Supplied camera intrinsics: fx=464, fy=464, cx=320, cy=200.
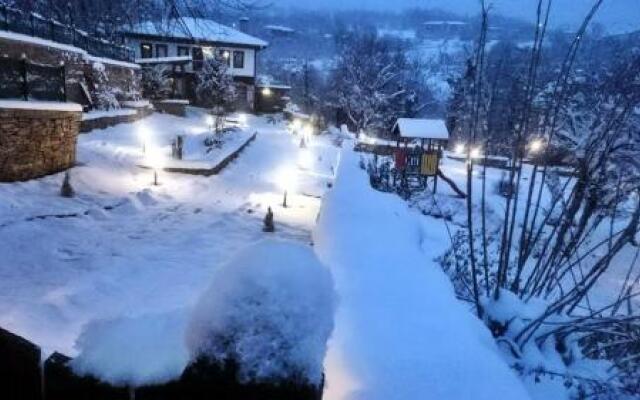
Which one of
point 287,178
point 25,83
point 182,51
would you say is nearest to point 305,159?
point 287,178

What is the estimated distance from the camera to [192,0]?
18.4 ft

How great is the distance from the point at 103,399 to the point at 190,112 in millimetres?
33520

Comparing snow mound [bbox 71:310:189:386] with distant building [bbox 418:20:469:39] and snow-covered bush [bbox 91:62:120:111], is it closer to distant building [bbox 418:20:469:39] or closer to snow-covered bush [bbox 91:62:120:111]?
snow-covered bush [bbox 91:62:120:111]

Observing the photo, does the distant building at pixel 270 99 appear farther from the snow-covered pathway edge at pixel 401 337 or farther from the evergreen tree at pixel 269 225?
the snow-covered pathway edge at pixel 401 337

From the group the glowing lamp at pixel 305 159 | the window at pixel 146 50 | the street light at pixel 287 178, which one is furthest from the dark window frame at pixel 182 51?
the street light at pixel 287 178

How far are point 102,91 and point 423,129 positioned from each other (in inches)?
547

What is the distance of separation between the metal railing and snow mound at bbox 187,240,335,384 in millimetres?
13289

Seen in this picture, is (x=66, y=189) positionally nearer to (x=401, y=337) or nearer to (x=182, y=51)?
(x=401, y=337)

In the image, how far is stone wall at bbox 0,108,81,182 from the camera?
943 centimetres

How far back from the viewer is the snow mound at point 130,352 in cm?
119

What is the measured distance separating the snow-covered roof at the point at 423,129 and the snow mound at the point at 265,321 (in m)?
19.3

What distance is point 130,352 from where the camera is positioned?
4.10 feet

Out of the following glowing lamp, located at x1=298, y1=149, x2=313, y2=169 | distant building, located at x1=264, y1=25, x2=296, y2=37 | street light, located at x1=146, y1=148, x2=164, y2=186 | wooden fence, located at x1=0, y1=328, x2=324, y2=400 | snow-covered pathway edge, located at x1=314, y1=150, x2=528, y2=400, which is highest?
distant building, located at x1=264, y1=25, x2=296, y2=37

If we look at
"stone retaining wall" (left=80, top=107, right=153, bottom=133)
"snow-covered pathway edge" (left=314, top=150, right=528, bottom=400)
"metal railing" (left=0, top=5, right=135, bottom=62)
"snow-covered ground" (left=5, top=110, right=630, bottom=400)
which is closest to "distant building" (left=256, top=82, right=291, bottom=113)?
"metal railing" (left=0, top=5, right=135, bottom=62)
